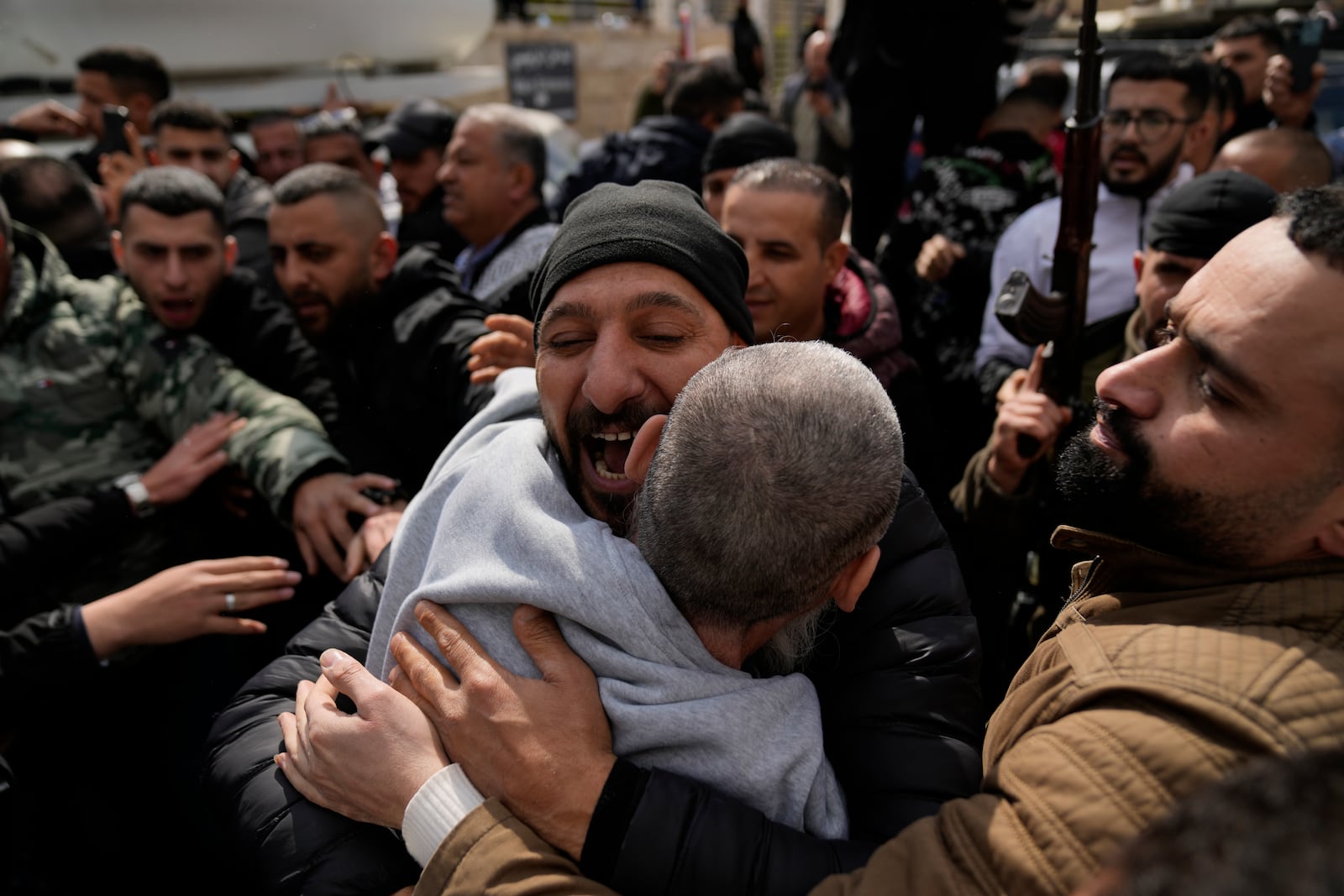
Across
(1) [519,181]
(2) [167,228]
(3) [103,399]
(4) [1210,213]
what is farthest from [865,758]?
(1) [519,181]

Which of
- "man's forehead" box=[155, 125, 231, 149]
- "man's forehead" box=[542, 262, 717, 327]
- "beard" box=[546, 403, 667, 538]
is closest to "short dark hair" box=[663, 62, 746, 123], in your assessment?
"man's forehead" box=[155, 125, 231, 149]

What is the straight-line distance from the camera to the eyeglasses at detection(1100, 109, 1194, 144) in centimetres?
348

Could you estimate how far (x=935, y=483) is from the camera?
2.71 metres

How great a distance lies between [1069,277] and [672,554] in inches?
73.1

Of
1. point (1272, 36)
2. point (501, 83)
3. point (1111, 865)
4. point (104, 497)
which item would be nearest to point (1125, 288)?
point (1111, 865)

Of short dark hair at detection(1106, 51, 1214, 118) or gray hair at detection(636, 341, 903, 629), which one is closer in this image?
gray hair at detection(636, 341, 903, 629)

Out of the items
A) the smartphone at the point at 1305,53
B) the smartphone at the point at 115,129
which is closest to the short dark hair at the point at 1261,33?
the smartphone at the point at 1305,53

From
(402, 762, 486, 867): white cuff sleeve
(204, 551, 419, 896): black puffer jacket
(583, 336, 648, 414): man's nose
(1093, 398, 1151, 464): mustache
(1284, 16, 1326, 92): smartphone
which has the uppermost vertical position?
(1284, 16, 1326, 92): smartphone

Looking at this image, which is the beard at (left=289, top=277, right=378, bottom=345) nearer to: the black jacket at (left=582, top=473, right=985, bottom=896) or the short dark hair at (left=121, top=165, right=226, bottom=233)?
the short dark hair at (left=121, top=165, right=226, bottom=233)

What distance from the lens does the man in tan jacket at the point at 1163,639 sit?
99 cm

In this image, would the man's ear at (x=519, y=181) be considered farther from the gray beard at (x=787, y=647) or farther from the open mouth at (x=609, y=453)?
the gray beard at (x=787, y=647)

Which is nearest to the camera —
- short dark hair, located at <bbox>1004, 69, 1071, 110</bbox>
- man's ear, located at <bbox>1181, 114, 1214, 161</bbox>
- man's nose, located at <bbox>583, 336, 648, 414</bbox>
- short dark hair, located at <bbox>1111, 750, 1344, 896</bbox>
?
short dark hair, located at <bbox>1111, 750, 1344, 896</bbox>

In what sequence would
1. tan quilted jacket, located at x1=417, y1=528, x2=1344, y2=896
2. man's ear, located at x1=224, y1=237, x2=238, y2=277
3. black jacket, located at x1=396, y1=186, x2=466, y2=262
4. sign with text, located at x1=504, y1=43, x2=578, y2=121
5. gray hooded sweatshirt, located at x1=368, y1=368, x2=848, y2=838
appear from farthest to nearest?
sign with text, located at x1=504, y1=43, x2=578, y2=121 → black jacket, located at x1=396, y1=186, x2=466, y2=262 → man's ear, located at x1=224, y1=237, x2=238, y2=277 → gray hooded sweatshirt, located at x1=368, y1=368, x2=848, y2=838 → tan quilted jacket, located at x1=417, y1=528, x2=1344, y2=896

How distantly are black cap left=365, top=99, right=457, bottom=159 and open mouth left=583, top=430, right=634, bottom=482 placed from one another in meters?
4.26
